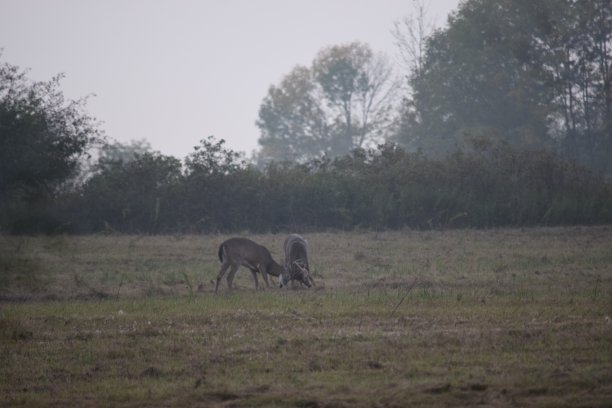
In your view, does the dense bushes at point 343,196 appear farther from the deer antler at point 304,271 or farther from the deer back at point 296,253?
the deer antler at point 304,271

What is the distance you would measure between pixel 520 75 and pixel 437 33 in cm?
796

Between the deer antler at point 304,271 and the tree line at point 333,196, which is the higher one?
the tree line at point 333,196

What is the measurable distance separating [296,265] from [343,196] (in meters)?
15.1

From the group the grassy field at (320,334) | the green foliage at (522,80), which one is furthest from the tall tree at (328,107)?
the grassy field at (320,334)

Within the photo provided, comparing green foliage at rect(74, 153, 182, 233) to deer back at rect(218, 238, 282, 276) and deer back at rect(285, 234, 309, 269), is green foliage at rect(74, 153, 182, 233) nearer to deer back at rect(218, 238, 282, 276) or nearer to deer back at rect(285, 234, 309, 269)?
deer back at rect(218, 238, 282, 276)

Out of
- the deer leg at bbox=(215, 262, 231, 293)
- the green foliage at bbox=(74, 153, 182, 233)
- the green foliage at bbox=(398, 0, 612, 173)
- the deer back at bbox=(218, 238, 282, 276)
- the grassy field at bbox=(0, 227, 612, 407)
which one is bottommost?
the grassy field at bbox=(0, 227, 612, 407)

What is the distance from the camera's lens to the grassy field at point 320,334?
974 cm

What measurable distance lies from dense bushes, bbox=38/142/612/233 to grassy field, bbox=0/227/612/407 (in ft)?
32.8

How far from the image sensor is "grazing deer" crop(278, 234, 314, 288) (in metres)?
19.0

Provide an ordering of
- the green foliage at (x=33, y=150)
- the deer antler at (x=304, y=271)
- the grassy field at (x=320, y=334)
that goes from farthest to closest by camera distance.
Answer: the green foliage at (x=33, y=150), the deer antler at (x=304, y=271), the grassy field at (x=320, y=334)

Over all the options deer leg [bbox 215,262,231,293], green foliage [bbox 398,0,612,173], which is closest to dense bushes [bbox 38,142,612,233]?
deer leg [bbox 215,262,231,293]

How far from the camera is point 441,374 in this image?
1024 cm

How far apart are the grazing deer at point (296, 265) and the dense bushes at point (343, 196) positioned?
13.0 meters

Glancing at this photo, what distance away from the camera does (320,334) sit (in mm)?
12578
